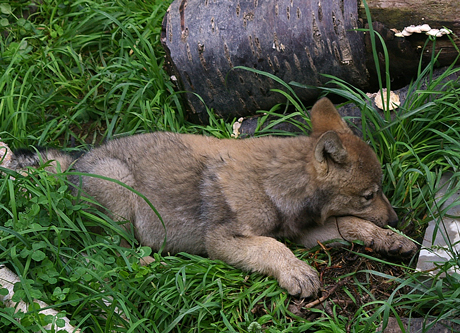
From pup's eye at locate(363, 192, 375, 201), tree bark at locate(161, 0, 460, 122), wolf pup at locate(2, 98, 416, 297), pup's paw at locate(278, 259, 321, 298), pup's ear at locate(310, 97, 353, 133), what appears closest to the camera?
pup's paw at locate(278, 259, 321, 298)

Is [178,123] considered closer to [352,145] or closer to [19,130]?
[19,130]

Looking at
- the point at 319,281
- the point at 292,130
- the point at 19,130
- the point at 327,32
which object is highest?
the point at 327,32

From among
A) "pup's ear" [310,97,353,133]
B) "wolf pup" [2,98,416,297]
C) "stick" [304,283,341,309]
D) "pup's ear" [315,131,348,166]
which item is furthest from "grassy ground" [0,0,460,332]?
"pup's ear" [315,131,348,166]

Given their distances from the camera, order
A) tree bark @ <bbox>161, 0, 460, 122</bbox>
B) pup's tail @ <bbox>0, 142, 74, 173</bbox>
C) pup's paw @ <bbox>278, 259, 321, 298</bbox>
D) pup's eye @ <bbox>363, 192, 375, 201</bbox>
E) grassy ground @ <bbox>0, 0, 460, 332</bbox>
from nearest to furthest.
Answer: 1. grassy ground @ <bbox>0, 0, 460, 332</bbox>
2. pup's paw @ <bbox>278, 259, 321, 298</bbox>
3. pup's eye @ <bbox>363, 192, 375, 201</bbox>
4. pup's tail @ <bbox>0, 142, 74, 173</bbox>
5. tree bark @ <bbox>161, 0, 460, 122</bbox>

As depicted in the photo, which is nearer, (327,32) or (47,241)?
(47,241)

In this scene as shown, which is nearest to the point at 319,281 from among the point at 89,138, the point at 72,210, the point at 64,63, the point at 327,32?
the point at 72,210

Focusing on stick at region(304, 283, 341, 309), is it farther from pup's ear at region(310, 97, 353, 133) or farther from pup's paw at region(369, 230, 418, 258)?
pup's ear at region(310, 97, 353, 133)

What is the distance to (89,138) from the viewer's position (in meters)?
6.03

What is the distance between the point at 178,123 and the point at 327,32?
1828 millimetres

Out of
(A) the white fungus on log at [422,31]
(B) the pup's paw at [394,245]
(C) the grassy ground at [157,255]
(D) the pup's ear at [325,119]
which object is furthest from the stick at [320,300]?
(A) the white fungus on log at [422,31]

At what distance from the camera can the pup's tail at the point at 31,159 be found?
4902 millimetres

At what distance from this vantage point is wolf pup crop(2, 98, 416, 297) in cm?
429

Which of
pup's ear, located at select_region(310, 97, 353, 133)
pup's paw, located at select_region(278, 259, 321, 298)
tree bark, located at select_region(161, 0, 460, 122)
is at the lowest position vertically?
pup's paw, located at select_region(278, 259, 321, 298)

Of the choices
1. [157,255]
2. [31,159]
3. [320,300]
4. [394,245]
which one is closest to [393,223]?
[394,245]
